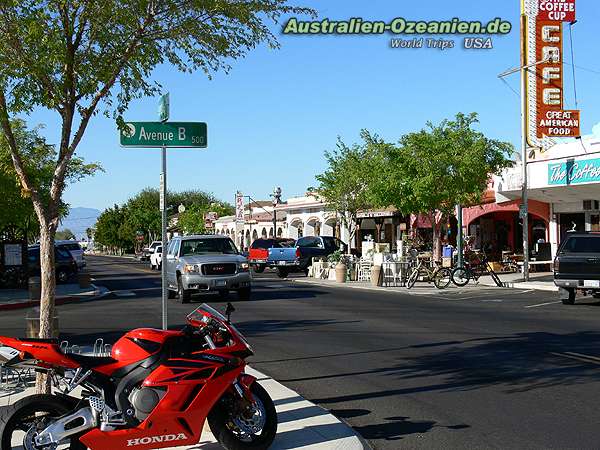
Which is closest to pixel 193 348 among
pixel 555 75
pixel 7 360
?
pixel 7 360

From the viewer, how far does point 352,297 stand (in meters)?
22.0

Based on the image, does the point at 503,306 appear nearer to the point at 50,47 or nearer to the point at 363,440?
the point at 363,440

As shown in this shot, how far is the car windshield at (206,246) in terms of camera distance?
2141 cm

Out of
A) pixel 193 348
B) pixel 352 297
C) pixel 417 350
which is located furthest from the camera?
pixel 352 297

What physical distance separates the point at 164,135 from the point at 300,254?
27865mm

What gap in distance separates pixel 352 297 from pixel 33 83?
15.6 meters

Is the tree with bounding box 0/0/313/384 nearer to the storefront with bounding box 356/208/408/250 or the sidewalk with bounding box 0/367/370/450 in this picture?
the sidewalk with bounding box 0/367/370/450

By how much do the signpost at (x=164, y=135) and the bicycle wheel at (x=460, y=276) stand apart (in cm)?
1894

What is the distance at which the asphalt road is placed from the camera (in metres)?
6.96

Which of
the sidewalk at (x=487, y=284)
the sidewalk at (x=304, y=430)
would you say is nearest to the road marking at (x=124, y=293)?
the sidewalk at (x=487, y=284)

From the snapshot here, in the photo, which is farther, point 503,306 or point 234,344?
point 503,306

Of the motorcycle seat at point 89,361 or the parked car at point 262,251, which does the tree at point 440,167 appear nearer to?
the parked car at point 262,251

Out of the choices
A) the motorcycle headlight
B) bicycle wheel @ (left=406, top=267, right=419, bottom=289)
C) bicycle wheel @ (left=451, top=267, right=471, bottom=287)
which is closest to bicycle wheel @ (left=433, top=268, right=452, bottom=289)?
bicycle wheel @ (left=451, top=267, right=471, bottom=287)

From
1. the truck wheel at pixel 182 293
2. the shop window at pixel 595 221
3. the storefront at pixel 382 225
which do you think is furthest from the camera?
the storefront at pixel 382 225
